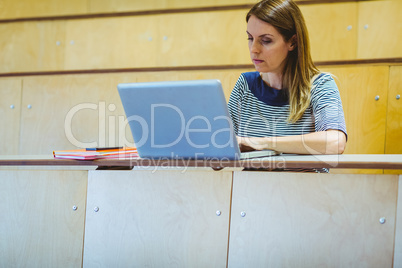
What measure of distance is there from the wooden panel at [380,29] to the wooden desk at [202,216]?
2.23 feet

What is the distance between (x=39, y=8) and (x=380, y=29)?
3.64ft

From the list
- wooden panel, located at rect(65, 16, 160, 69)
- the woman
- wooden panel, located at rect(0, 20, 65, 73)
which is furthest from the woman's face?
wooden panel, located at rect(0, 20, 65, 73)

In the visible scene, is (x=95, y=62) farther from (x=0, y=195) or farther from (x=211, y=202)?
(x=211, y=202)

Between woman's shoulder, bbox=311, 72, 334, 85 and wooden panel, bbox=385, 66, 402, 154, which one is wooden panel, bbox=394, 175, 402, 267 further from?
wooden panel, bbox=385, 66, 402, 154

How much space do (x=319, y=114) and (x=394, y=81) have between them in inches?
17.3

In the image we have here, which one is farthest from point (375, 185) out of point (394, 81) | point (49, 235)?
point (394, 81)

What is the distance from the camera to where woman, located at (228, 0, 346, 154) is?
2.72ft

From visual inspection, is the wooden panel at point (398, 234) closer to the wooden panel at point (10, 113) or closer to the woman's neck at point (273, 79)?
the woman's neck at point (273, 79)

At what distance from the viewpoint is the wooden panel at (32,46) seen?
1464 mm

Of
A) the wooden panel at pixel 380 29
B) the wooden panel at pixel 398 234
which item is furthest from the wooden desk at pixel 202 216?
the wooden panel at pixel 380 29

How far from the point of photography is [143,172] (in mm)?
671

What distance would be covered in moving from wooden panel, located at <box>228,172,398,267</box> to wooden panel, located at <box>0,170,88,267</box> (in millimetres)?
257

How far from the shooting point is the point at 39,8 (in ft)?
4.96

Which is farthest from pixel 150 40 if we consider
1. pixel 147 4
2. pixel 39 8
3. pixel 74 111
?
pixel 39 8
